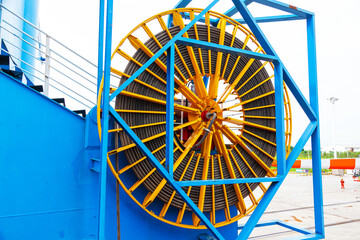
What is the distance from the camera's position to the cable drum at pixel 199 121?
3.16 meters

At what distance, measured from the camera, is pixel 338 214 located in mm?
8070

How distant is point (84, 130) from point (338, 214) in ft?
26.9

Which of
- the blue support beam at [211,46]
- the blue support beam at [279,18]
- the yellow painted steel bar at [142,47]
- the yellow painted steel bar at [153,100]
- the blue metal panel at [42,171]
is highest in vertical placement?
the blue support beam at [279,18]

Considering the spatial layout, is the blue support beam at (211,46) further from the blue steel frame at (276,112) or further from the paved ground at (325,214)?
the paved ground at (325,214)

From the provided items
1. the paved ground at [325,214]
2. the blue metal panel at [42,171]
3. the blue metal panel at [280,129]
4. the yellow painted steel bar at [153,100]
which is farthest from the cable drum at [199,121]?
the paved ground at [325,214]

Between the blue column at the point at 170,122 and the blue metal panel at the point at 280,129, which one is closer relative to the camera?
the blue column at the point at 170,122

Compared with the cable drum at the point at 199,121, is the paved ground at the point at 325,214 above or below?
below

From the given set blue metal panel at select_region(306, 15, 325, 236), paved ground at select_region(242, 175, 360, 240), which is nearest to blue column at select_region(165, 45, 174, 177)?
blue metal panel at select_region(306, 15, 325, 236)

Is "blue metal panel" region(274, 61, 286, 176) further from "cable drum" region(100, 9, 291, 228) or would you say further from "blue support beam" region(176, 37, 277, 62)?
"cable drum" region(100, 9, 291, 228)

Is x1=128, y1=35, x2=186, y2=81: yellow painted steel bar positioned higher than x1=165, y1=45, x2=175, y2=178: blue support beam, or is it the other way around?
x1=128, y1=35, x2=186, y2=81: yellow painted steel bar

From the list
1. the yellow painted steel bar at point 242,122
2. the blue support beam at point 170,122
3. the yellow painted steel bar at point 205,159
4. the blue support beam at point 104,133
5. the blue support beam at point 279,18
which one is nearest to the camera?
the blue support beam at point 104,133

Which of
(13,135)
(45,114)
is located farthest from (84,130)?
(13,135)

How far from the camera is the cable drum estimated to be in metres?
3.16

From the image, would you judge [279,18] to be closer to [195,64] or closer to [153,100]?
[195,64]
